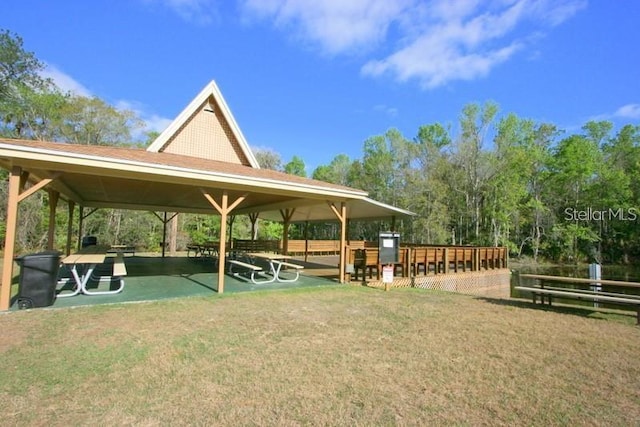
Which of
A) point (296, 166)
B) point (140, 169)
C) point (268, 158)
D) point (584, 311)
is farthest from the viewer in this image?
point (296, 166)

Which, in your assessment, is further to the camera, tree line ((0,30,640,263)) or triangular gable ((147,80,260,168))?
tree line ((0,30,640,263))

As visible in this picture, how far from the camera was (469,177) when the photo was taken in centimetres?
2811

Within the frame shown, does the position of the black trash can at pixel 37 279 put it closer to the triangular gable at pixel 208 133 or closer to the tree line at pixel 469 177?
the triangular gable at pixel 208 133

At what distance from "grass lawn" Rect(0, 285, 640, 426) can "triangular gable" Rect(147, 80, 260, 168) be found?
23.0 feet

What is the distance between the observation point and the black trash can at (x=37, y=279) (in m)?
5.62

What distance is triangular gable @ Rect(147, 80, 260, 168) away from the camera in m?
11.5

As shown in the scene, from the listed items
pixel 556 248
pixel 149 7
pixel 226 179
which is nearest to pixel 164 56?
pixel 149 7

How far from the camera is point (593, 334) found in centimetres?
482

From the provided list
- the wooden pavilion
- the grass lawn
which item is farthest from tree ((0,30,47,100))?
the grass lawn

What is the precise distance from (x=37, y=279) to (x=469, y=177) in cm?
2858

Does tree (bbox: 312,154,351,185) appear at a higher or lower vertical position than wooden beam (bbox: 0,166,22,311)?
higher

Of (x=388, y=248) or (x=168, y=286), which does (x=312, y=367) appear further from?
(x=388, y=248)

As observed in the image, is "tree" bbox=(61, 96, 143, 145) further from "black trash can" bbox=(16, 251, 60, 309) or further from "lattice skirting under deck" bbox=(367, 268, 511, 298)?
"lattice skirting under deck" bbox=(367, 268, 511, 298)

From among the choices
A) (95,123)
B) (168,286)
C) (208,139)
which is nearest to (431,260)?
(168,286)
